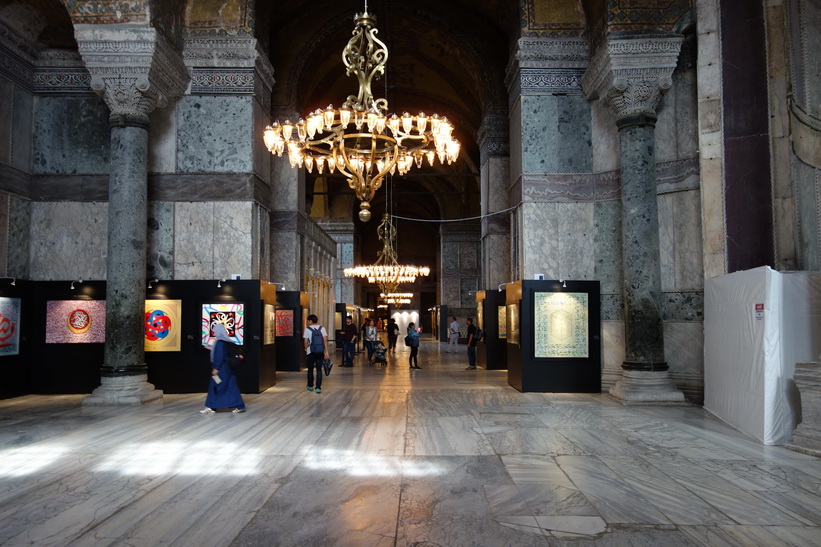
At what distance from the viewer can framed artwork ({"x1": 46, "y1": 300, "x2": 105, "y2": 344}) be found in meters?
10.1

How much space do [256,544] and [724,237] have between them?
7.46 meters

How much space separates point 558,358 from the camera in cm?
1009

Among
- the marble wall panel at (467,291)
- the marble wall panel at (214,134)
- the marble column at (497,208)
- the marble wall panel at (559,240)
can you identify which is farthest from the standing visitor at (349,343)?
the marble wall panel at (467,291)

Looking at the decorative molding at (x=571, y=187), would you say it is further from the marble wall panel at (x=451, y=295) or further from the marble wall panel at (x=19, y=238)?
the marble wall panel at (x=451, y=295)

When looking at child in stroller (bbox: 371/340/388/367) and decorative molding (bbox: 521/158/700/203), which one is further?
child in stroller (bbox: 371/340/388/367)

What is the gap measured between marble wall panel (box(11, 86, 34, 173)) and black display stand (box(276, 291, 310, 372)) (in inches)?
216

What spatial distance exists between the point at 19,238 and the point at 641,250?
10.0 metres

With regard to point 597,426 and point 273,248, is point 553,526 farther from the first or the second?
point 273,248

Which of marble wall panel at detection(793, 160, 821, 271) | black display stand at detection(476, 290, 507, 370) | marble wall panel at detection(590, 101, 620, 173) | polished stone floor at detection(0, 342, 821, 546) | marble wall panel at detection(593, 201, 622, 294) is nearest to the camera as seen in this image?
polished stone floor at detection(0, 342, 821, 546)

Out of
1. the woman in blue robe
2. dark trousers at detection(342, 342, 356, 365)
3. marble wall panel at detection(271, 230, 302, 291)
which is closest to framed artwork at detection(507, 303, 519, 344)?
the woman in blue robe

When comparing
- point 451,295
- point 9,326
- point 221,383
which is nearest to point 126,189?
point 9,326

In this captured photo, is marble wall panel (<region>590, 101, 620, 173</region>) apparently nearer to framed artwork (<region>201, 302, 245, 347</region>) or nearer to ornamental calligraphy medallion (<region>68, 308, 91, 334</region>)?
framed artwork (<region>201, 302, 245, 347</region>)

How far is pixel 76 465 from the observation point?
5309mm

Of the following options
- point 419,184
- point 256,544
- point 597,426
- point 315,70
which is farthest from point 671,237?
point 419,184
